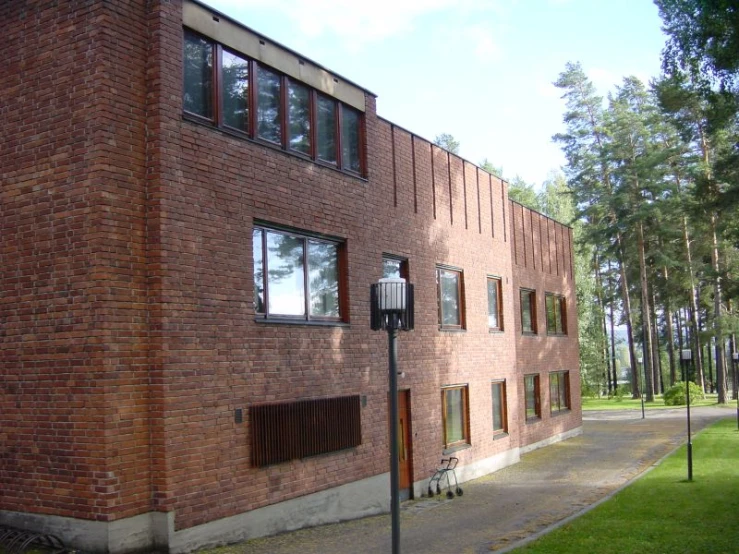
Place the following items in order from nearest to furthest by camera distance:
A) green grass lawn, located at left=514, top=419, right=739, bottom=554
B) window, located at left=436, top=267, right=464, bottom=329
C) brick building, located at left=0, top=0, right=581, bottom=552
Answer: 1. brick building, located at left=0, top=0, right=581, bottom=552
2. green grass lawn, located at left=514, top=419, right=739, bottom=554
3. window, located at left=436, top=267, right=464, bottom=329

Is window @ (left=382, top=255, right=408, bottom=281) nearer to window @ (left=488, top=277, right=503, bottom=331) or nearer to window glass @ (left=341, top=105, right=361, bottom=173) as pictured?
window glass @ (left=341, top=105, right=361, bottom=173)

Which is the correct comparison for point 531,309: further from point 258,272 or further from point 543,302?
point 258,272

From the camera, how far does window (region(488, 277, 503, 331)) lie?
2036 centimetres

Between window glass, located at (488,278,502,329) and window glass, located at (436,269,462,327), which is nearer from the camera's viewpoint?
window glass, located at (436,269,462,327)

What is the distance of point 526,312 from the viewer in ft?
81.3

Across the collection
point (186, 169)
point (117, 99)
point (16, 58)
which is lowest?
point (186, 169)

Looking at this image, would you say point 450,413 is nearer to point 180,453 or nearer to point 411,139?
point 411,139

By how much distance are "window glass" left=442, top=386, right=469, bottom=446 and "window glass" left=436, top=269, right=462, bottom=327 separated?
1.63 m

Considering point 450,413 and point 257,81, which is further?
point 450,413

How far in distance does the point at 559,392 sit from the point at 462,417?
10.1 metres

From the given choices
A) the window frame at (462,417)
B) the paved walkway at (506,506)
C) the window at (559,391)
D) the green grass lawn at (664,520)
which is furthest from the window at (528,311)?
the green grass lawn at (664,520)

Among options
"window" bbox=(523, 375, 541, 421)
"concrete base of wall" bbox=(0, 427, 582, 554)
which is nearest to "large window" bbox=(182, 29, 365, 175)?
"concrete base of wall" bbox=(0, 427, 582, 554)

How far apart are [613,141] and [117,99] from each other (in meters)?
44.2

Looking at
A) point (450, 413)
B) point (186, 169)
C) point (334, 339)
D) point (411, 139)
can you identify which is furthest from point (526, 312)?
point (186, 169)
